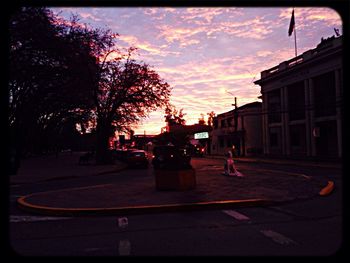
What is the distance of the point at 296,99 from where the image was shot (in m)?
43.0

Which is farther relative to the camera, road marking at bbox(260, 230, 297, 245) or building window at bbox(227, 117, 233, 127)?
building window at bbox(227, 117, 233, 127)

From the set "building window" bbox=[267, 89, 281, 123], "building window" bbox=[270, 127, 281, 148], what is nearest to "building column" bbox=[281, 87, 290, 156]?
"building window" bbox=[270, 127, 281, 148]

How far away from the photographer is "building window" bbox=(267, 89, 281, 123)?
4588 centimetres

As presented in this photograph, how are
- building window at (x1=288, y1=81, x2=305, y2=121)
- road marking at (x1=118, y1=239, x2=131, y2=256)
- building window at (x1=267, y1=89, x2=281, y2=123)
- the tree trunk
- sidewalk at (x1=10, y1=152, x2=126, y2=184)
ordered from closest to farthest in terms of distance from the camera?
road marking at (x1=118, y1=239, x2=131, y2=256), sidewalk at (x1=10, y1=152, x2=126, y2=184), the tree trunk, building window at (x1=288, y1=81, x2=305, y2=121), building window at (x1=267, y1=89, x2=281, y2=123)

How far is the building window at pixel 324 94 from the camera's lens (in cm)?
3562

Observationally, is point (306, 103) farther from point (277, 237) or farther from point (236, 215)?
point (277, 237)

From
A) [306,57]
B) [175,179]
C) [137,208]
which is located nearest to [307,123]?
[306,57]

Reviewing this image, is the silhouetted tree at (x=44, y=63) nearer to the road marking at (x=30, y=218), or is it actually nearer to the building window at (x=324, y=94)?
the road marking at (x=30, y=218)

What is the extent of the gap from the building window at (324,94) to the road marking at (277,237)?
3152 centimetres

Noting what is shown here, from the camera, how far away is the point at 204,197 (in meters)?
11.0

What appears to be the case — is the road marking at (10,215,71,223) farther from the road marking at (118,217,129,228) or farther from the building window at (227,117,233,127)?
the building window at (227,117,233,127)

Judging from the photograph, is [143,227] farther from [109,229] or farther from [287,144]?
[287,144]

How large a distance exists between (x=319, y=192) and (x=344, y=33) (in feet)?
36.0
